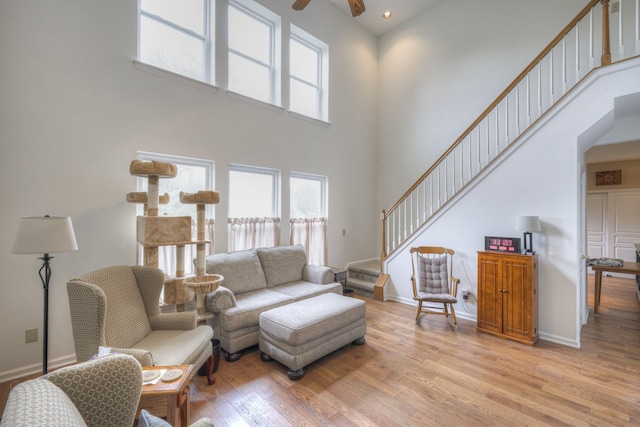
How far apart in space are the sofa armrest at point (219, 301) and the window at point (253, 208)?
1034mm

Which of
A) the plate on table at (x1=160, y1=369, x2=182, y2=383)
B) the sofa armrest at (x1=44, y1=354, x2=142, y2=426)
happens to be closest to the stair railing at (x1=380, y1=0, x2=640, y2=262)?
the plate on table at (x1=160, y1=369, x2=182, y2=383)

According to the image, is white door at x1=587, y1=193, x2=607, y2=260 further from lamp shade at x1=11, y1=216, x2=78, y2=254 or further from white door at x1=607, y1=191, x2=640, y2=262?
lamp shade at x1=11, y1=216, x2=78, y2=254

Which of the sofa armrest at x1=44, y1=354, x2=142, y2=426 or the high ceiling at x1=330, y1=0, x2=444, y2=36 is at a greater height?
the high ceiling at x1=330, y1=0, x2=444, y2=36

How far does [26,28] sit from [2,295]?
239 centimetres

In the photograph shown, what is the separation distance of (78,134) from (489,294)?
16.0ft

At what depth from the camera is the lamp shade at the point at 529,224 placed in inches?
125

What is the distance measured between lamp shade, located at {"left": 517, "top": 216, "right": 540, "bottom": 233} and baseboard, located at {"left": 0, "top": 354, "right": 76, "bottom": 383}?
498 centimetres

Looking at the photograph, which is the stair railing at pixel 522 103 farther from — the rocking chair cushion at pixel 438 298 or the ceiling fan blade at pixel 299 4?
the ceiling fan blade at pixel 299 4

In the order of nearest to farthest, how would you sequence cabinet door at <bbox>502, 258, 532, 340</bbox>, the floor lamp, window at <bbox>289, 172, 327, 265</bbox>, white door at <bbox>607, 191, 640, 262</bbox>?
the floor lamp → cabinet door at <bbox>502, 258, 532, 340</bbox> → window at <bbox>289, 172, 327, 265</bbox> → white door at <bbox>607, 191, 640, 262</bbox>

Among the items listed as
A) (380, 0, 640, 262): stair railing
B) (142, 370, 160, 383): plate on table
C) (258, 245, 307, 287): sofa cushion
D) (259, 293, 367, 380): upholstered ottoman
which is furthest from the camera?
(258, 245, 307, 287): sofa cushion

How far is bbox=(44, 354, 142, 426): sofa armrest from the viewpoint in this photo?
102cm

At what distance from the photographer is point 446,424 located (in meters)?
1.97

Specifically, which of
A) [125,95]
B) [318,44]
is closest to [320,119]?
[318,44]

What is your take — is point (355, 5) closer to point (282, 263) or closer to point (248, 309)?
point (282, 263)
